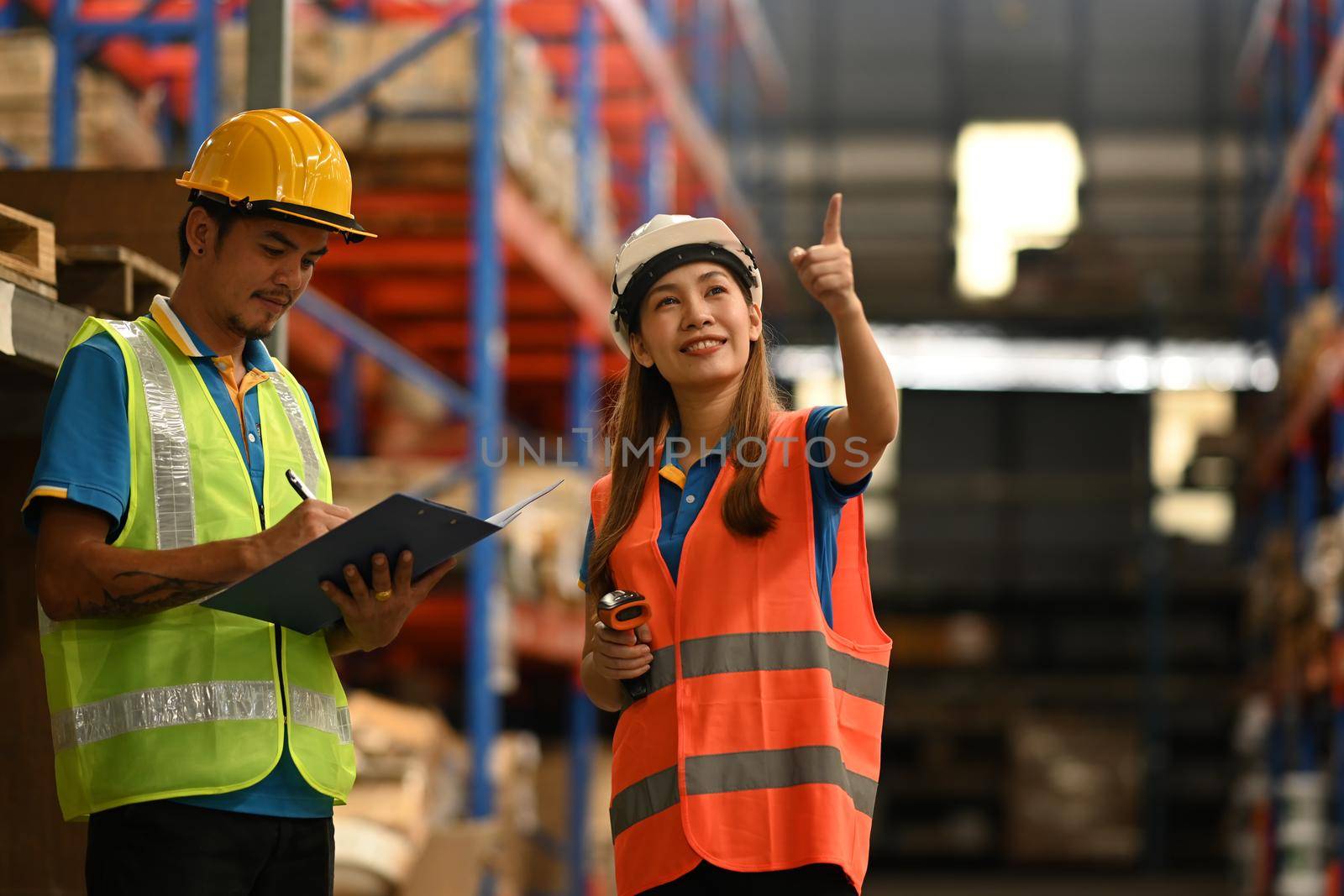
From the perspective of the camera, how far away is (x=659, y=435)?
2.82m

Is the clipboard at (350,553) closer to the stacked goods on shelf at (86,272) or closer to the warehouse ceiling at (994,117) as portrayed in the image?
the stacked goods on shelf at (86,272)

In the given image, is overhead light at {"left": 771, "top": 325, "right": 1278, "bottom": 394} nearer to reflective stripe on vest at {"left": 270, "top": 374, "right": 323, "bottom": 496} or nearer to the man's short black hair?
reflective stripe on vest at {"left": 270, "top": 374, "right": 323, "bottom": 496}

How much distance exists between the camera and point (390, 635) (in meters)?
2.64

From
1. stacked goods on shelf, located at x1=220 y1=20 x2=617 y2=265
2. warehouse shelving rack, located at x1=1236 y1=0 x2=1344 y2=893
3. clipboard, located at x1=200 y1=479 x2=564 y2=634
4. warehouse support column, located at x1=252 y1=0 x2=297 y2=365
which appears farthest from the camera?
warehouse shelving rack, located at x1=1236 y1=0 x2=1344 y2=893

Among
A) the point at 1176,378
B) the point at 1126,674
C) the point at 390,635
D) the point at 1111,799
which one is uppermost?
the point at 1176,378

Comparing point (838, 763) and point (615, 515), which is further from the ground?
point (615, 515)

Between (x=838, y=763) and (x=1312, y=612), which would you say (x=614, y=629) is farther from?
(x=1312, y=612)

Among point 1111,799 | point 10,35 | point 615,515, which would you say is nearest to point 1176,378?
point 1111,799

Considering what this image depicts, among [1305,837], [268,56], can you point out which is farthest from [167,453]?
[1305,837]

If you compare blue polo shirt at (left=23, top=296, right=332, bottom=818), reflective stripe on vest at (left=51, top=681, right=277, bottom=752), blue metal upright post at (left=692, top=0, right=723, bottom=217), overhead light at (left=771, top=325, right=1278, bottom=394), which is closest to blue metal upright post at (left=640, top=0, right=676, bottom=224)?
blue metal upright post at (left=692, top=0, right=723, bottom=217)

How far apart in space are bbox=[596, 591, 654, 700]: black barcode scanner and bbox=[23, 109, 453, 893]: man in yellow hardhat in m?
0.27

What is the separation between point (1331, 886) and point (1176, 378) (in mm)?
10164

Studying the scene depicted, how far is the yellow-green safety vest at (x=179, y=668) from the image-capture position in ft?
7.95

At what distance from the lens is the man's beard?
2.64 m
